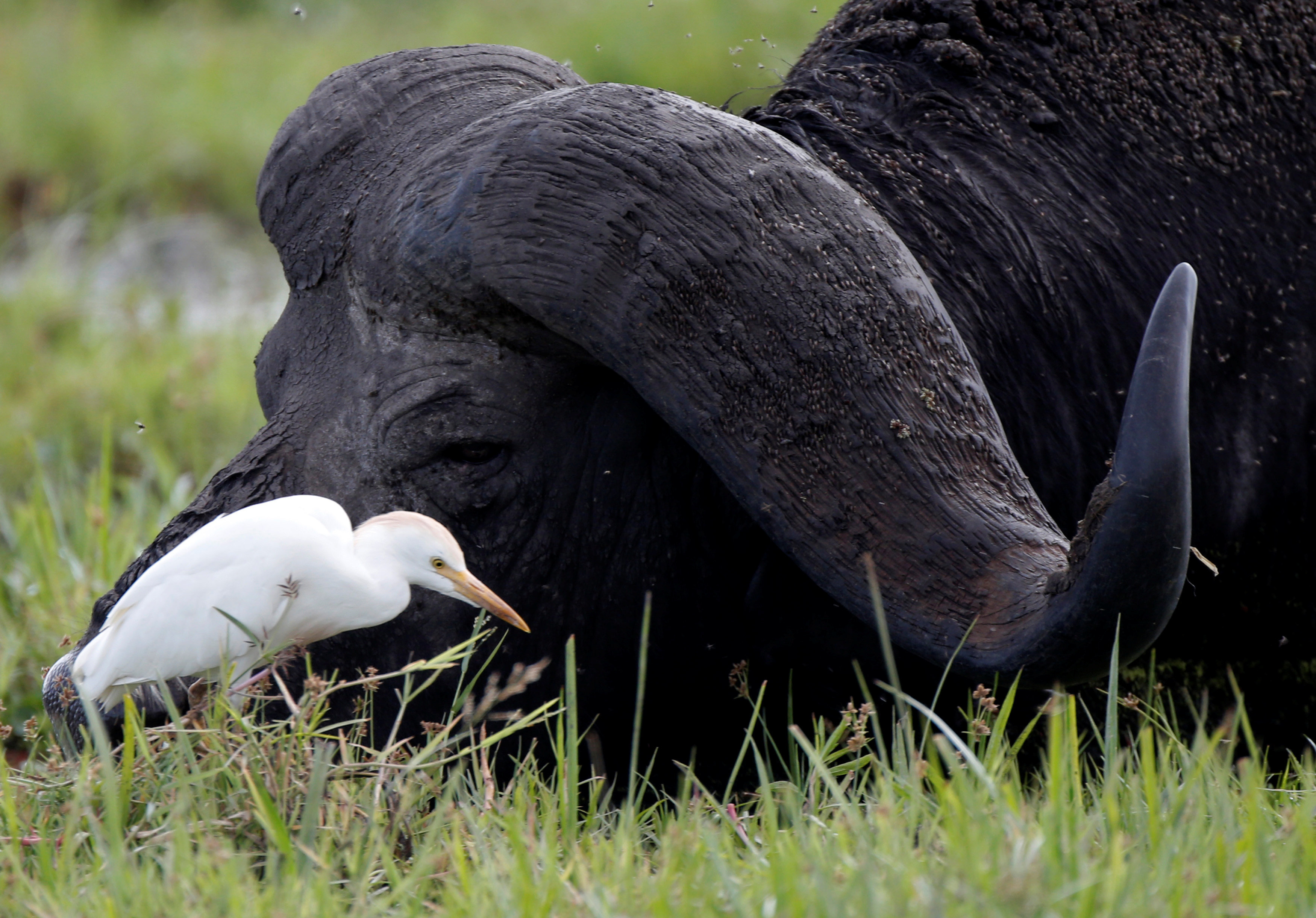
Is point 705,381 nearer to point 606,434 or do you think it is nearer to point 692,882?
point 606,434

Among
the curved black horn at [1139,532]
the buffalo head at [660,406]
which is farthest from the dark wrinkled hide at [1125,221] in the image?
the curved black horn at [1139,532]

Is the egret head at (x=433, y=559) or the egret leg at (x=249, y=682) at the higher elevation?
the egret head at (x=433, y=559)

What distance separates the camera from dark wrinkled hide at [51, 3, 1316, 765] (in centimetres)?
274

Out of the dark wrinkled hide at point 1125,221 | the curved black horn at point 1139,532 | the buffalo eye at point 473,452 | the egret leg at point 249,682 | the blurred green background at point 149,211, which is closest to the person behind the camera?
the curved black horn at point 1139,532

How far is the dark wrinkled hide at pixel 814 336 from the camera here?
2738 mm

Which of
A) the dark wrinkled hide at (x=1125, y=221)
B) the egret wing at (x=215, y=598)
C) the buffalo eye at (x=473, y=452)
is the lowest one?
the egret wing at (x=215, y=598)

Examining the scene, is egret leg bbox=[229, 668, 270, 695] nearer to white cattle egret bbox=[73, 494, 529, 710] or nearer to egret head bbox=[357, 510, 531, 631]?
white cattle egret bbox=[73, 494, 529, 710]

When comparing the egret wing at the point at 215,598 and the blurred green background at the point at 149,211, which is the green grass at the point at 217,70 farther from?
the egret wing at the point at 215,598

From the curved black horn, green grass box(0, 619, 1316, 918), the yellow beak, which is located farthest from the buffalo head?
the yellow beak

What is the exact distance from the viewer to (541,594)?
3023 millimetres

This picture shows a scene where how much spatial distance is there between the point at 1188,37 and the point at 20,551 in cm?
384

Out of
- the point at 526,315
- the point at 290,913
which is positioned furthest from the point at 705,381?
the point at 290,913

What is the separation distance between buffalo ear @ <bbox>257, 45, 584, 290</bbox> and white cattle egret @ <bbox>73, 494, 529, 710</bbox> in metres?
0.70

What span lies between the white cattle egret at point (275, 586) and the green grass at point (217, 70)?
7106mm
